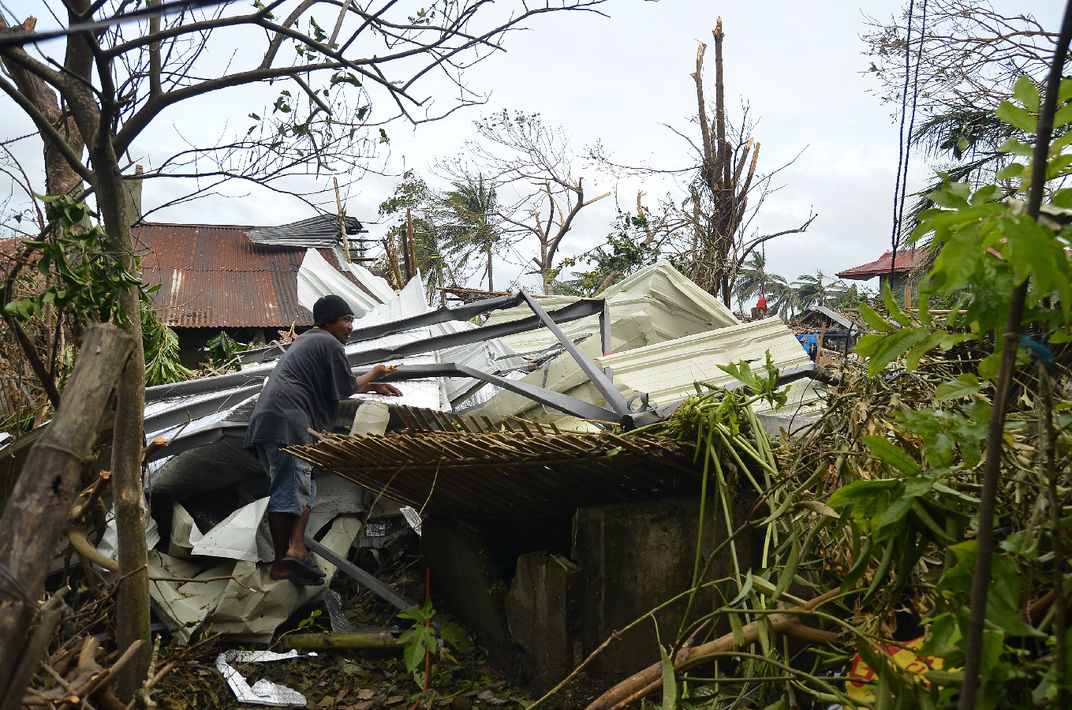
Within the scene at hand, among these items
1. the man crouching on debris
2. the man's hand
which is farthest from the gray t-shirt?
the man's hand

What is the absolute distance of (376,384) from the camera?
222 inches

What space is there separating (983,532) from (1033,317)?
1.33ft

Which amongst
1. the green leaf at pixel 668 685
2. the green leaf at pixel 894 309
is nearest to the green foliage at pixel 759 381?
the green leaf at pixel 668 685

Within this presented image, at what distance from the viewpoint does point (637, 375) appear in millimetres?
5352

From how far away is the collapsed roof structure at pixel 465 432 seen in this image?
3711 millimetres

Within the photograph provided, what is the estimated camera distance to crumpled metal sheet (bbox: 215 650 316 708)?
4.23 m

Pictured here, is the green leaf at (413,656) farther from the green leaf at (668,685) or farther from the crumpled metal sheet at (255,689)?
the green leaf at (668,685)

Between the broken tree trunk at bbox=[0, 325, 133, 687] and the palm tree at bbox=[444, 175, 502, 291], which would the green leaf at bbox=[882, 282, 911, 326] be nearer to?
the broken tree trunk at bbox=[0, 325, 133, 687]

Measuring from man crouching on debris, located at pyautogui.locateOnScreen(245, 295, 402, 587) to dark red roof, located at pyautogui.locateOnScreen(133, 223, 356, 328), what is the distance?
454 inches

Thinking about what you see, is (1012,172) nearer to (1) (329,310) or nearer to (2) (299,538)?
(2) (299,538)

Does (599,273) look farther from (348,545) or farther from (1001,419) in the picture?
(1001,419)

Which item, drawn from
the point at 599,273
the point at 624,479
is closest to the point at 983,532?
the point at 624,479

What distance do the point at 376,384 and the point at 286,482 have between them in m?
0.98

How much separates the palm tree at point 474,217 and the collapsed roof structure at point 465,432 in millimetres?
17493
